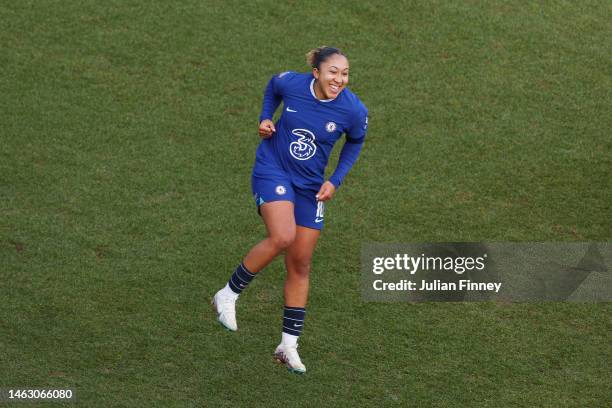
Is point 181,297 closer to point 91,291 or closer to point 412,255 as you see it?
point 91,291

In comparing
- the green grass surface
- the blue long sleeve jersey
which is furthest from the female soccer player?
the green grass surface

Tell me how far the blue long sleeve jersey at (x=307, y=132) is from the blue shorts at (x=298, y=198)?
0.18ft

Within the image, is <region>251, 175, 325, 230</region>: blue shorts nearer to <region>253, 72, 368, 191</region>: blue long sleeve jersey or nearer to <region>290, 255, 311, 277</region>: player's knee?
<region>253, 72, 368, 191</region>: blue long sleeve jersey

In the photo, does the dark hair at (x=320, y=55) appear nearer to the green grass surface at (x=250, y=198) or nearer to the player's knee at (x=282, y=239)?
the player's knee at (x=282, y=239)

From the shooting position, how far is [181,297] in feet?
41.2

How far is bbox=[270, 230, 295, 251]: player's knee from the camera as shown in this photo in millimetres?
10289

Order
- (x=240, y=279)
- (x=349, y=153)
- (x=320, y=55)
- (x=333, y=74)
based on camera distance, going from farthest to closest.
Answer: (x=240, y=279) → (x=349, y=153) → (x=320, y=55) → (x=333, y=74)

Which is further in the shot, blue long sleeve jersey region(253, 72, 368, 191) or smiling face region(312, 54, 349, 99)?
blue long sleeve jersey region(253, 72, 368, 191)

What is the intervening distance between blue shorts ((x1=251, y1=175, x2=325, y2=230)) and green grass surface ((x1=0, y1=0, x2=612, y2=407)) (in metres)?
1.75

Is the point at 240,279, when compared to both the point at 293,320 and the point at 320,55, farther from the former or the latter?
the point at 320,55

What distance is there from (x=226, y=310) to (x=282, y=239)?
40.0 inches

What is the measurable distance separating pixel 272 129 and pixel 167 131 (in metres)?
5.35

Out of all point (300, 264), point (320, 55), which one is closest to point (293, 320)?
point (300, 264)

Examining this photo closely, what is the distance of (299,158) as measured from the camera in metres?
10.5
